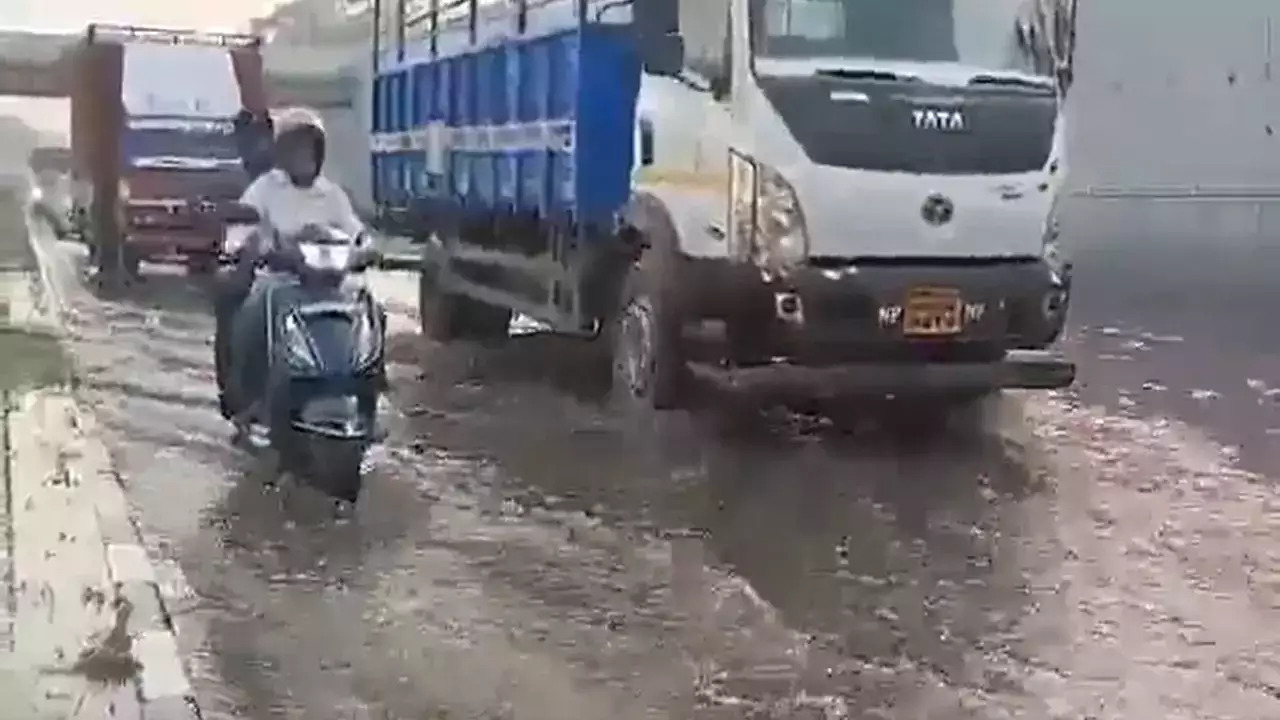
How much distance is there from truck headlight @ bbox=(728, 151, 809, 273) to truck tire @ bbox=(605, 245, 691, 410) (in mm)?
465

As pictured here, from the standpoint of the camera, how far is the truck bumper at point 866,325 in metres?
8.36

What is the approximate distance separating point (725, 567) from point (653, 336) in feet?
9.10

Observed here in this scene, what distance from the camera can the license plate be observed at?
8.39 m

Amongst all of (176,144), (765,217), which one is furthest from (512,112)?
(176,144)

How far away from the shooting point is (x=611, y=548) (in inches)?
256

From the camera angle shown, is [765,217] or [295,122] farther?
[765,217]

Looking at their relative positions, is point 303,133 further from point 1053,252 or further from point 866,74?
point 1053,252

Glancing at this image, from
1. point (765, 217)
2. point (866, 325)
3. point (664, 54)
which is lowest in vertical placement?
point (866, 325)

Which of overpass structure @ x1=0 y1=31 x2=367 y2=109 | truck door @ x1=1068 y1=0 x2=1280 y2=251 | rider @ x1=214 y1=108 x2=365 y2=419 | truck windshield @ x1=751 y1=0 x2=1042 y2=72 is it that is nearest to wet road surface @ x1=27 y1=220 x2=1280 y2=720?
rider @ x1=214 y1=108 x2=365 y2=419

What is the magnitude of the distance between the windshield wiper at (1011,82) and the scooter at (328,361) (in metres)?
3.08

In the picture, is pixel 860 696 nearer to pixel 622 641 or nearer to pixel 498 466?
pixel 622 641

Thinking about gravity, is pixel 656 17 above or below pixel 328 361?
above

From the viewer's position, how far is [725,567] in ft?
20.3

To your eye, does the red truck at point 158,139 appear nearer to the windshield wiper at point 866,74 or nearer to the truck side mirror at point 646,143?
the truck side mirror at point 646,143
